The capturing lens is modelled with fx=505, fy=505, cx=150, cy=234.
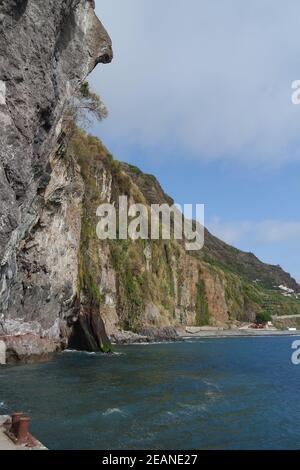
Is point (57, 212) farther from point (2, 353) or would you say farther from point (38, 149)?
point (38, 149)

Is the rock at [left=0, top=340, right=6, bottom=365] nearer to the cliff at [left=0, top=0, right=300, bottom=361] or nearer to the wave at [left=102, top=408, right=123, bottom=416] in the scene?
the cliff at [left=0, top=0, right=300, bottom=361]

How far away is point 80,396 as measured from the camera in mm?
27969

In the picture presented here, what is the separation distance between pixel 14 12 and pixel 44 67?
3.41 m

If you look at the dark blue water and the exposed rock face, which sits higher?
the exposed rock face

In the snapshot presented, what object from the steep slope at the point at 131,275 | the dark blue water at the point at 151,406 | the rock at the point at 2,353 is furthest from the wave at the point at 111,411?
the steep slope at the point at 131,275

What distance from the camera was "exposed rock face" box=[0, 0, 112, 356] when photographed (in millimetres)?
27281

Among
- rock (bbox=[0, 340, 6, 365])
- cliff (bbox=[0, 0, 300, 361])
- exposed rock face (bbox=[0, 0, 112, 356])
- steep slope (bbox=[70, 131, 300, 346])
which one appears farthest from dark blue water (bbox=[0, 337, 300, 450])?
steep slope (bbox=[70, 131, 300, 346])

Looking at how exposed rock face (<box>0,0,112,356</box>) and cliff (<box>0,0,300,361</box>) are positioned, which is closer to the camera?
exposed rock face (<box>0,0,112,356</box>)

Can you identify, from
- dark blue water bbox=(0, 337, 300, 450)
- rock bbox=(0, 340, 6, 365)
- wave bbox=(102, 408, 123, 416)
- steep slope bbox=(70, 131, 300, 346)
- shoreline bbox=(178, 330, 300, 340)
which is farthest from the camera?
shoreline bbox=(178, 330, 300, 340)

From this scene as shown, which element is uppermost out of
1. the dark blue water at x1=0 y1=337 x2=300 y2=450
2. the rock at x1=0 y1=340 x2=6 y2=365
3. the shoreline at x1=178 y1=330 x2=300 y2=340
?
the shoreline at x1=178 y1=330 x2=300 y2=340

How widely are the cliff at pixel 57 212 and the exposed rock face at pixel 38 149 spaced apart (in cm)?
8

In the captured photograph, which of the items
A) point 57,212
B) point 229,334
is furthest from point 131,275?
point 229,334

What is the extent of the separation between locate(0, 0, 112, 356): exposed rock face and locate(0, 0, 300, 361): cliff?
0.25 ft

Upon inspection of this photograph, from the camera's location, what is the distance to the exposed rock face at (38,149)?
89.5 feet
